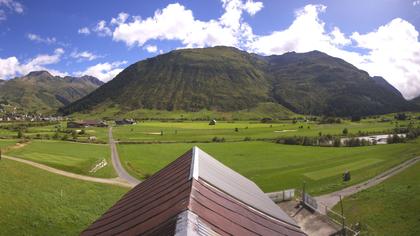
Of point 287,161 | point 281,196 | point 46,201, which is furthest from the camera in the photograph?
point 287,161

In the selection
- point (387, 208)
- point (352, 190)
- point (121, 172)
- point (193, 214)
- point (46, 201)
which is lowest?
point (387, 208)

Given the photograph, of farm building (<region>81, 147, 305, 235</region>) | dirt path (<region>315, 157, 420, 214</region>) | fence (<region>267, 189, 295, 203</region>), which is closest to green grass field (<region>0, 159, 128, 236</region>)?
fence (<region>267, 189, 295, 203</region>)

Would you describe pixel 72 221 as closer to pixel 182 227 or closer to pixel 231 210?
pixel 231 210

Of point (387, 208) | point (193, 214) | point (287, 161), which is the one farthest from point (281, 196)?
point (287, 161)

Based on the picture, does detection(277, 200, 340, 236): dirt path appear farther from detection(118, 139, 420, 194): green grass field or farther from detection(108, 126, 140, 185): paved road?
detection(108, 126, 140, 185): paved road

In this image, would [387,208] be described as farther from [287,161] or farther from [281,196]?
[287,161]

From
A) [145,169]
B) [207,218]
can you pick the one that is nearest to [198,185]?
[207,218]
